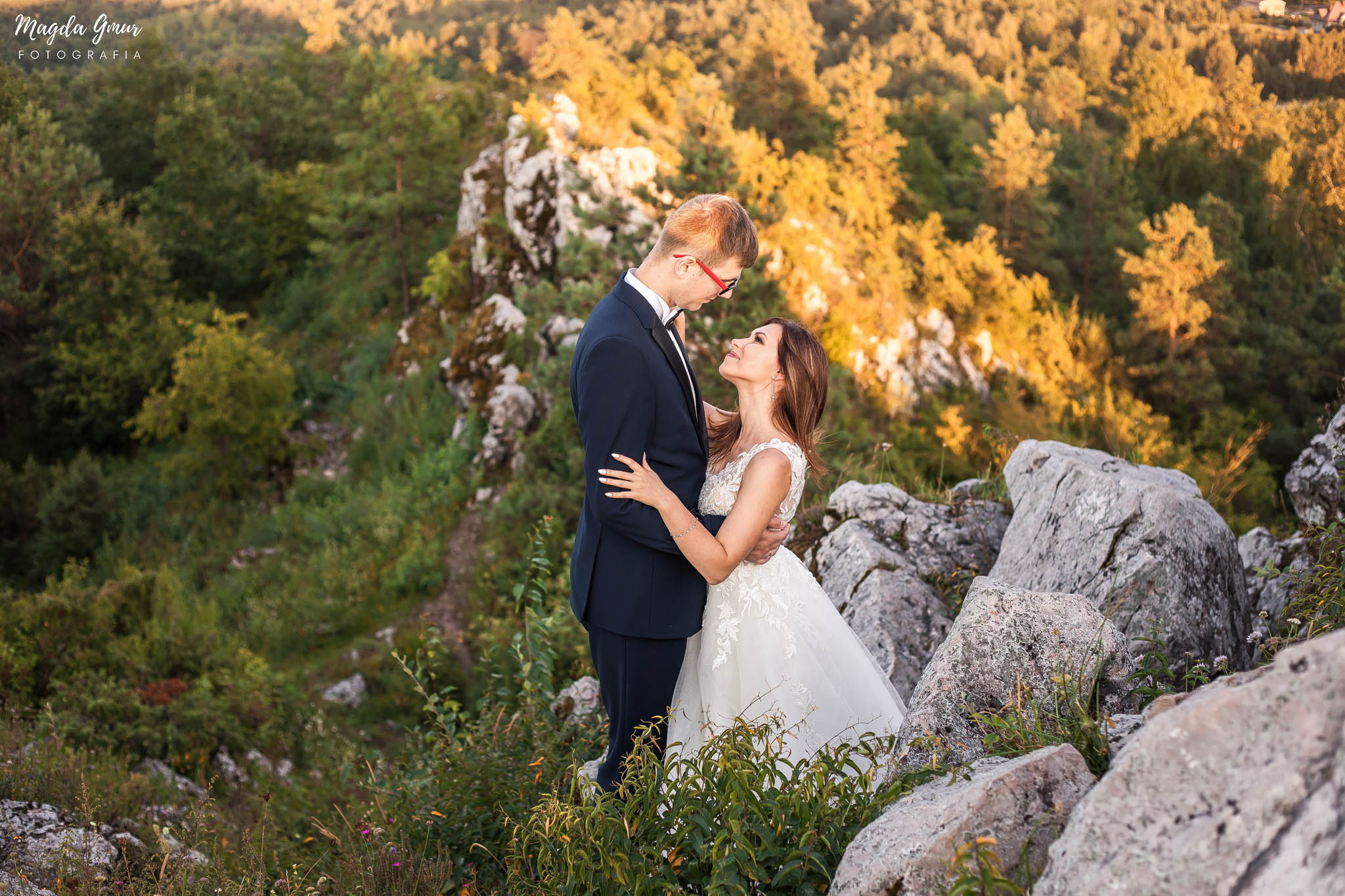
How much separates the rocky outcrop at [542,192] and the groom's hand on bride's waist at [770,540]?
10.6 metres

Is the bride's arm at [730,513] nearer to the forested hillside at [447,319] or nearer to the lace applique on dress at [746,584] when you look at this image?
the lace applique on dress at [746,584]

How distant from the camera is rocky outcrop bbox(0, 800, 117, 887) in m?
3.49

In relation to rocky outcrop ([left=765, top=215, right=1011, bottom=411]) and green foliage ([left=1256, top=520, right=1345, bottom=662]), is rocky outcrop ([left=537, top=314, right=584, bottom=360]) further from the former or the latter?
green foliage ([left=1256, top=520, right=1345, bottom=662])

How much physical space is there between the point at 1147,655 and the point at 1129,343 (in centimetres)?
2580

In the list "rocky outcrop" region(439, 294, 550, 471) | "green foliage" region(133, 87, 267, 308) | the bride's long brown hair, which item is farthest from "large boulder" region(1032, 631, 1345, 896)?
"green foliage" region(133, 87, 267, 308)

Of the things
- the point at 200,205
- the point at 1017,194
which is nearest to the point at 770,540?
the point at 200,205

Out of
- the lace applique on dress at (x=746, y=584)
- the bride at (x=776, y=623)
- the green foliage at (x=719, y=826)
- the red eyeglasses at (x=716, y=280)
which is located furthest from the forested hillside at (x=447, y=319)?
the red eyeglasses at (x=716, y=280)

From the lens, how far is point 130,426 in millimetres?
20078

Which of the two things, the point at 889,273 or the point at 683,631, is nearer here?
the point at 683,631

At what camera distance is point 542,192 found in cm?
1606

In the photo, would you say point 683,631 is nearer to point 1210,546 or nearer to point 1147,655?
point 1147,655

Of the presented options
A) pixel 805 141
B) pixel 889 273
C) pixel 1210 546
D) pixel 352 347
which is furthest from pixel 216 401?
pixel 805 141

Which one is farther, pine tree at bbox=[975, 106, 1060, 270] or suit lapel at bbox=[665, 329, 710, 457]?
pine tree at bbox=[975, 106, 1060, 270]

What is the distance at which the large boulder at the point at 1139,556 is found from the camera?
3.48 metres
